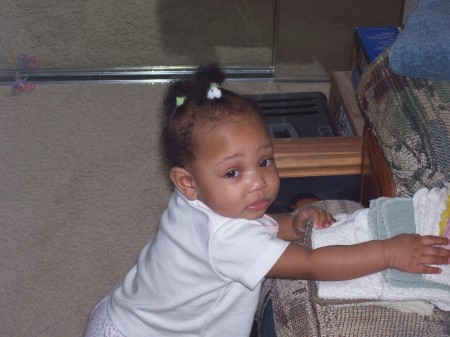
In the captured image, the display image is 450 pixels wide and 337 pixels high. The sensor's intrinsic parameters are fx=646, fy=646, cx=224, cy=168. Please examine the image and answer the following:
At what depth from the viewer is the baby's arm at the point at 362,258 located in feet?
3.16

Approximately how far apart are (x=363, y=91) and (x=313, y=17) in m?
1.36

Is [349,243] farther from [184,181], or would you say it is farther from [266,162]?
[184,181]

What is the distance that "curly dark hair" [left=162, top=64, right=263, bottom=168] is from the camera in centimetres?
104

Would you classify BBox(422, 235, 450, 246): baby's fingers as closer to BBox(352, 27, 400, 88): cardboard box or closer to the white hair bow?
the white hair bow

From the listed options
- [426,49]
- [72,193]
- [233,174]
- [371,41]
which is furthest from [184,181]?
[72,193]

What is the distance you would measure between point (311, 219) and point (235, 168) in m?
0.20

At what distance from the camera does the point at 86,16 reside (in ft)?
8.33

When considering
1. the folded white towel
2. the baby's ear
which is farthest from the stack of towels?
the baby's ear

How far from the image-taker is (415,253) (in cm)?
96

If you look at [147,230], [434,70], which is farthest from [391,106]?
[147,230]

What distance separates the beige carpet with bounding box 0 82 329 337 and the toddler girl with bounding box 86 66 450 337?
0.63 metres

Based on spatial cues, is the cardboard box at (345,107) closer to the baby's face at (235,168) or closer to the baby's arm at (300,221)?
the baby's arm at (300,221)

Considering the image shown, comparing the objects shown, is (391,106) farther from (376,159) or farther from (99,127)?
→ (99,127)

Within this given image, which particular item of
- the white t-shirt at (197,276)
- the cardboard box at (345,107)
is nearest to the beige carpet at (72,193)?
the cardboard box at (345,107)
